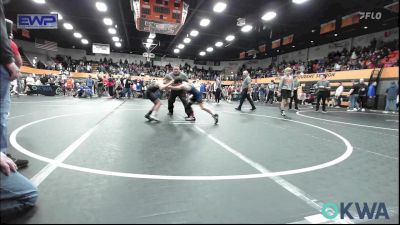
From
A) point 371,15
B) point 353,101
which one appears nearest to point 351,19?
point 371,15

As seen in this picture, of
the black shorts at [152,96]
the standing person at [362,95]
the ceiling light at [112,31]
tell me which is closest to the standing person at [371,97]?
the standing person at [362,95]

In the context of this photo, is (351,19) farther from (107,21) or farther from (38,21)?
(107,21)

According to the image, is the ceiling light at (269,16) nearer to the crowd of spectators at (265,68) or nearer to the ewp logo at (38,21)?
the crowd of spectators at (265,68)

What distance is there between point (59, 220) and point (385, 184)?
8.96ft

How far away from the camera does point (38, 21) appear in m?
12.8

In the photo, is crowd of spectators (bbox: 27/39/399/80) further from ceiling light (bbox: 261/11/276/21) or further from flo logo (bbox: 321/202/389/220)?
flo logo (bbox: 321/202/389/220)

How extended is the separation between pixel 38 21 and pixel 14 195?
44.3ft

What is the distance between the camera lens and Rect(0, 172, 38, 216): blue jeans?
178 centimetres

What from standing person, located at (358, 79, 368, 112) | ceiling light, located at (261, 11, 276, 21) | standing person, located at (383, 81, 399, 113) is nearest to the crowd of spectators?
standing person, located at (358, 79, 368, 112)

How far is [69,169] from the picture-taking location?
2703 mm

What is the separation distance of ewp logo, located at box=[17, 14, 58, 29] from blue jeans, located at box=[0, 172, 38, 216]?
12043 mm

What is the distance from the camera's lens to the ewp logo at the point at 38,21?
1206cm

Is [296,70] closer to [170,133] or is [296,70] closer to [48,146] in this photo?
[170,133]

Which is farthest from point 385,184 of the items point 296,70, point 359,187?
point 296,70
